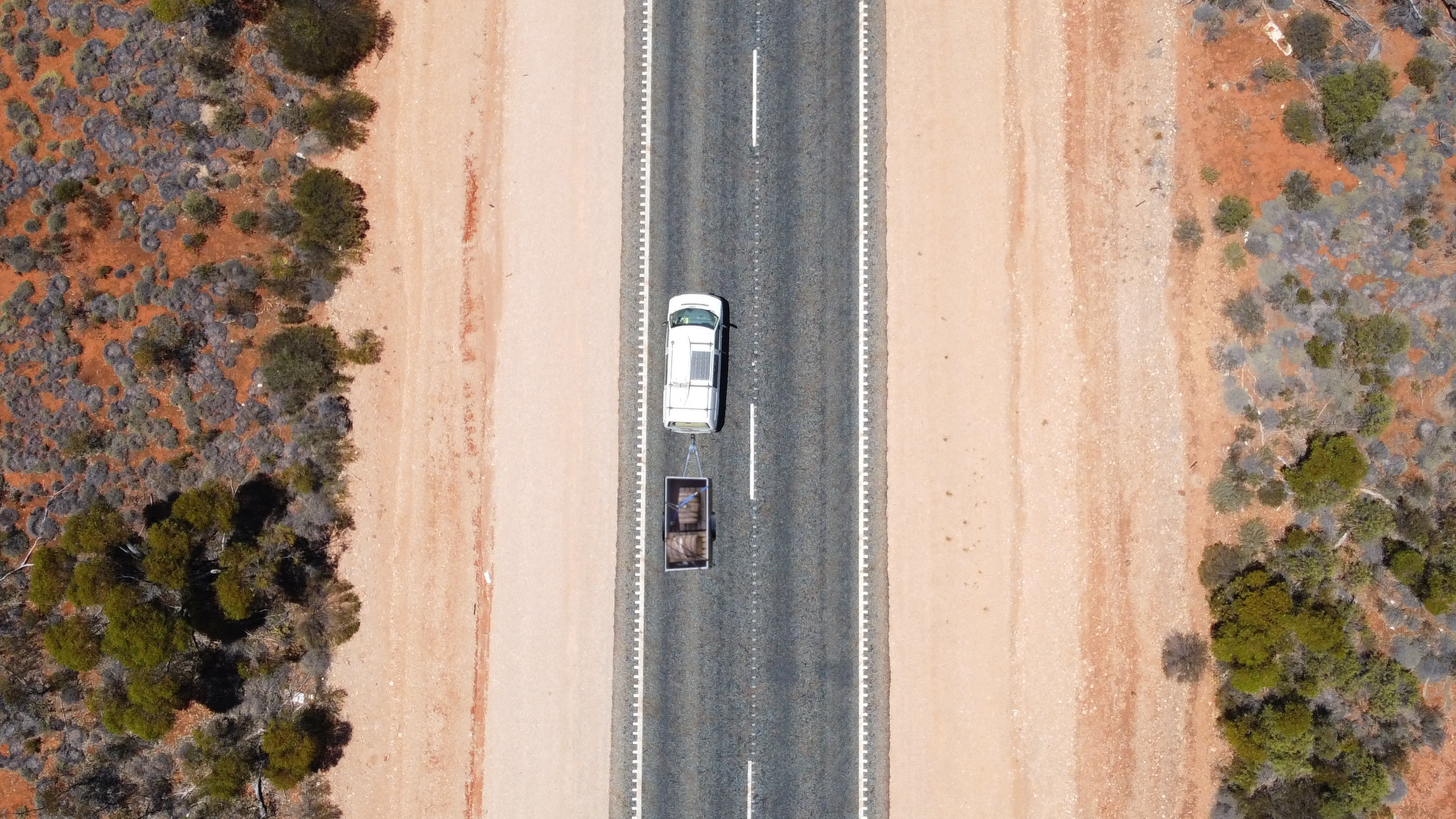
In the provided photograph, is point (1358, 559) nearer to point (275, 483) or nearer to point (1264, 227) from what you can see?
point (1264, 227)

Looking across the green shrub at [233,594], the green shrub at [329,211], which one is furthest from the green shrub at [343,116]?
the green shrub at [233,594]

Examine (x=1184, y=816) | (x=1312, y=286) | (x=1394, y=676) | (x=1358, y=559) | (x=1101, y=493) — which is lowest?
(x=1184, y=816)

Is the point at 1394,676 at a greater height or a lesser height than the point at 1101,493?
lesser

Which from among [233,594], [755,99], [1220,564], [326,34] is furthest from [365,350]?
[1220,564]

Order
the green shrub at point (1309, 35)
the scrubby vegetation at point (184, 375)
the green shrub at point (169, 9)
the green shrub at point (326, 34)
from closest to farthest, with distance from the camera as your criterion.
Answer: the scrubby vegetation at point (184, 375) < the green shrub at point (169, 9) < the green shrub at point (326, 34) < the green shrub at point (1309, 35)

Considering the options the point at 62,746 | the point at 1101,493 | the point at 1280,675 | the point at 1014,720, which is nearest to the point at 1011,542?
the point at 1101,493

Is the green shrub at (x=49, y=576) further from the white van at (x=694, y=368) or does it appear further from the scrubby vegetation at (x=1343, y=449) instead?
the scrubby vegetation at (x=1343, y=449)
